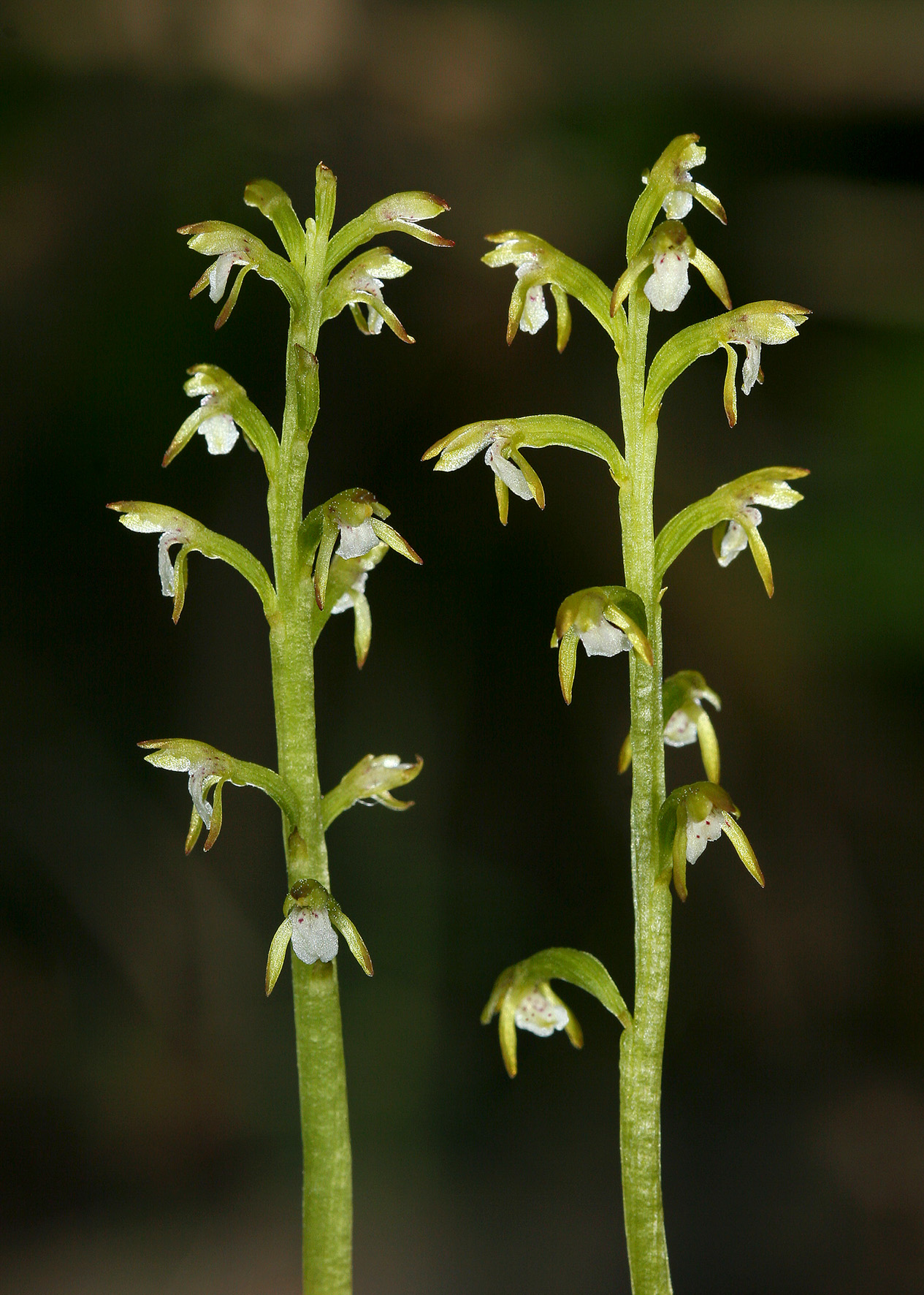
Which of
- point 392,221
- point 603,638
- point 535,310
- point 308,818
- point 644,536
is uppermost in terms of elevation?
point 392,221

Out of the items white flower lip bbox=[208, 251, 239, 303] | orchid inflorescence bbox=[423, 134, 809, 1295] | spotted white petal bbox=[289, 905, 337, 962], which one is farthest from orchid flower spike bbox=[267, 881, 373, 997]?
white flower lip bbox=[208, 251, 239, 303]

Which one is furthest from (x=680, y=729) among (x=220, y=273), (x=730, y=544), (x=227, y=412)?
(x=220, y=273)

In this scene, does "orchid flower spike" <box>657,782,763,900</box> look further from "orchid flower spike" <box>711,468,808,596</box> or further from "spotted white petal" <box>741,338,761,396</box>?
"spotted white petal" <box>741,338,761,396</box>

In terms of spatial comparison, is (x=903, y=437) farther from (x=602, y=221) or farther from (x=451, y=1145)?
(x=451, y=1145)

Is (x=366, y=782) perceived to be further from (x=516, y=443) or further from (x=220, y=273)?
(x=220, y=273)

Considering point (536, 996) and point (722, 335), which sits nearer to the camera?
point (722, 335)

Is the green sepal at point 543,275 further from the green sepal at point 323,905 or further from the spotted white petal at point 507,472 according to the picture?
the green sepal at point 323,905

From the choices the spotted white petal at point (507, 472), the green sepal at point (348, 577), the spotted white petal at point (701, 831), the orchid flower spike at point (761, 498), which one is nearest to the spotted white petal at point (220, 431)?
the green sepal at point (348, 577)
